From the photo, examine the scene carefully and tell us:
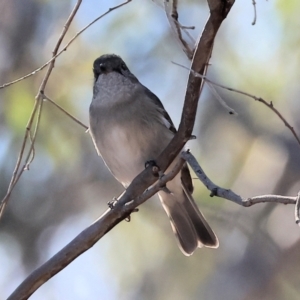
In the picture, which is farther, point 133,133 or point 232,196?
point 133,133

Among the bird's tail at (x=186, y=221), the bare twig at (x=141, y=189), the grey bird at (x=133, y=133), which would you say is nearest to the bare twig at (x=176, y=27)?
the bare twig at (x=141, y=189)

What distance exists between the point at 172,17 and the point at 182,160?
0.64 meters

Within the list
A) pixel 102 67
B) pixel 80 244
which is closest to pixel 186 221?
pixel 102 67

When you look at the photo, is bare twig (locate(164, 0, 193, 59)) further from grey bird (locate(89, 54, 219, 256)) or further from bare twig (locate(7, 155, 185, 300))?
grey bird (locate(89, 54, 219, 256))

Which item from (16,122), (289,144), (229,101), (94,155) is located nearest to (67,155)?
(94,155)

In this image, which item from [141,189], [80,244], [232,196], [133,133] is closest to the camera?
[232,196]

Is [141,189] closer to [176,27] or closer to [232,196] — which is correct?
[232,196]

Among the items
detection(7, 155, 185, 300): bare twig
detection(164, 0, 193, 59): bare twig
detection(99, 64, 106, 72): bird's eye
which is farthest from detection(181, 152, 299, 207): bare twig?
detection(99, 64, 106, 72): bird's eye

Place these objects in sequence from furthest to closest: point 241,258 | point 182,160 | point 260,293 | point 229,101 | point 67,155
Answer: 1. point 67,155
2. point 229,101
3. point 241,258
4. point 260,293
5. point 182,160

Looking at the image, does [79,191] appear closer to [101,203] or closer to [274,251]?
[101,203]

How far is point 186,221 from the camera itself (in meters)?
4.43

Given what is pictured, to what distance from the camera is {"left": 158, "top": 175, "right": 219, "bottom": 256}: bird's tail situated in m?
4.24

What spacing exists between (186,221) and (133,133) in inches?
31.7

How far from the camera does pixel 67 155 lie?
627 centimetres
